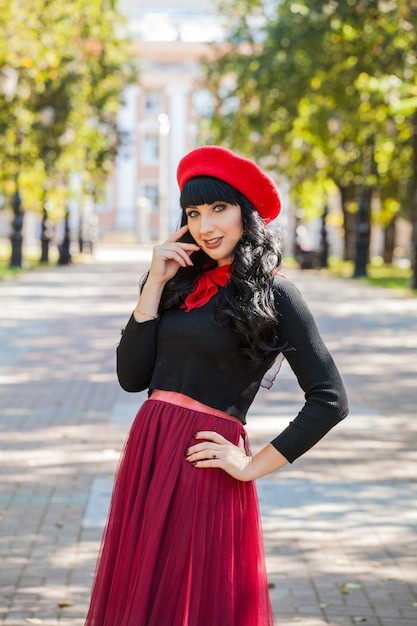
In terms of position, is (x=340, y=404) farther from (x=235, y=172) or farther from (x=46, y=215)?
(x=46, y=215)

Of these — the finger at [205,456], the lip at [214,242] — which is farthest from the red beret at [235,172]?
the finger at [205,456]

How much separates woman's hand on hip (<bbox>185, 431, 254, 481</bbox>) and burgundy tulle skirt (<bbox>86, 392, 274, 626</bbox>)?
33 millimetres

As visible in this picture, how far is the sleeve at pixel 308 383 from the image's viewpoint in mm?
2934

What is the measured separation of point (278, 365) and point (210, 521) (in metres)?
0.49

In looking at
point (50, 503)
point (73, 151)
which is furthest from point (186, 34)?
point (50, 503)

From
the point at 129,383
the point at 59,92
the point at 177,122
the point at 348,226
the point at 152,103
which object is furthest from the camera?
the point at 152,103

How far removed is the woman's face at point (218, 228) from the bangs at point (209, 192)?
15mm

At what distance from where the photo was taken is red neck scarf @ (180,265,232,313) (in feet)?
9.96

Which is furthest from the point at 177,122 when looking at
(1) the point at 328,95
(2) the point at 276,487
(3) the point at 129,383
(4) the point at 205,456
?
(4) the point at 205,456

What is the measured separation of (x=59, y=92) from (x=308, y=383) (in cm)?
3028

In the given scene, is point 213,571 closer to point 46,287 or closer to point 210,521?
point 210,521

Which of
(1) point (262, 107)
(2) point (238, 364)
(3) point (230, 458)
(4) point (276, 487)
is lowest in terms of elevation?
(4) point (276, 487)

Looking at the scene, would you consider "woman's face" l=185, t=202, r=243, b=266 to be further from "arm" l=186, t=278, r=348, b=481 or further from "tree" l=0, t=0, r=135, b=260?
"tree" l=0, t=0, r=135, b=260

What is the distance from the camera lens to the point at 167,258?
10.1 feet
